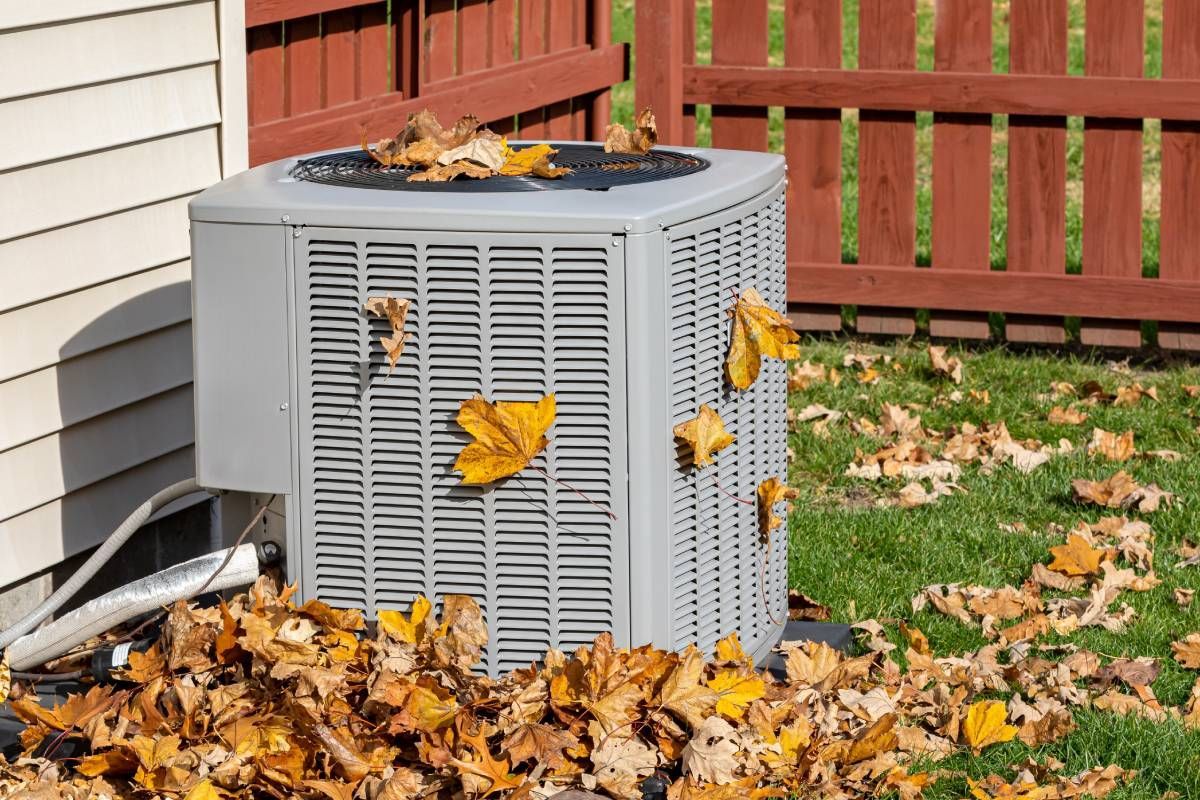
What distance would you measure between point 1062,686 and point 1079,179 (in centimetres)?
662

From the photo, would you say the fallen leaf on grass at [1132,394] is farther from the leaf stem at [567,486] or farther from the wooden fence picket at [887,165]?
the leaf stem at [567,486]

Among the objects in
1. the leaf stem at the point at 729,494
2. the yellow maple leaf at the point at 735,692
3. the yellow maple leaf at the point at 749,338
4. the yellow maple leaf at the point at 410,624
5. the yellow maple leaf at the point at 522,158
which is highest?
the yellow maple leaf at the point at 522,158

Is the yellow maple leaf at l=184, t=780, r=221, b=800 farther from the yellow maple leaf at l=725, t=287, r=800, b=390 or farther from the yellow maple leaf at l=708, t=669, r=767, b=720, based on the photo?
the yellow maple leaf at l=725, t=287, r=800, b=390

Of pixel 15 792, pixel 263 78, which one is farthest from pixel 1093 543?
pixel 15 792

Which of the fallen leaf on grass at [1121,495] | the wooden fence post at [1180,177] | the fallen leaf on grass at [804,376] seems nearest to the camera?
the fallen leaf on grass at [1121,495]

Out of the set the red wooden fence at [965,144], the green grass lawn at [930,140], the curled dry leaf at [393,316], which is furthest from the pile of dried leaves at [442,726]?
the green grass lawn at [930,140]

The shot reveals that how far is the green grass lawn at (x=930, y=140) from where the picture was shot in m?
7.94

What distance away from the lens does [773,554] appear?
3670 mm

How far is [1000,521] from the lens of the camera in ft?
15.8

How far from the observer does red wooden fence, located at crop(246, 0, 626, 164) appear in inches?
177

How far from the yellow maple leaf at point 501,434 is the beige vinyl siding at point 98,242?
3.80 feet

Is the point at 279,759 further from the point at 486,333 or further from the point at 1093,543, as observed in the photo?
the point at 1093,543

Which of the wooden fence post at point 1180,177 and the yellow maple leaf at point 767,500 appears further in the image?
the wooden fence post at point 1180,177

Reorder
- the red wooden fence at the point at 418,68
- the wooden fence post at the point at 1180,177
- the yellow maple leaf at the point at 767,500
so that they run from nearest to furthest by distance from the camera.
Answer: the yellow maple leaf at the point at 767,500, the red wooden fence at the point at 418,68, the wooden fence post at the point at 1180,177
